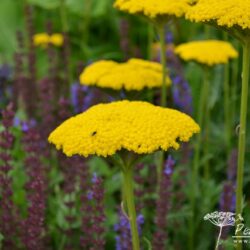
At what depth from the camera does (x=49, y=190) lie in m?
2.34

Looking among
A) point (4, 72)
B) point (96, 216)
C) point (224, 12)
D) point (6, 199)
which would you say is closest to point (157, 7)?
point (224, 12)

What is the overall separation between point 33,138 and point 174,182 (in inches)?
23.8

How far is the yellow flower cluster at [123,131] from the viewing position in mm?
1298

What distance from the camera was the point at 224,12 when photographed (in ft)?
4.77

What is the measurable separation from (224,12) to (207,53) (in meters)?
A: 0.66

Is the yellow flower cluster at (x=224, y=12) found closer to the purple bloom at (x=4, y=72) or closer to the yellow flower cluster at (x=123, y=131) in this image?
the yellow flower cluster at (x=123, y=131)

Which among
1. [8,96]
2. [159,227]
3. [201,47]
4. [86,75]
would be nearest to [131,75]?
[86,75]

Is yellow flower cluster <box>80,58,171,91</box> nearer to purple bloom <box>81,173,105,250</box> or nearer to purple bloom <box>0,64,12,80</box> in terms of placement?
purple bloom <box>81,173,105,250</box>

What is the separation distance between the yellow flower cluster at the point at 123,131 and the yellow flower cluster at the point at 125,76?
18.8 inches

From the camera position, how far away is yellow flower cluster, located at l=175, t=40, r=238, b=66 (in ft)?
6.87

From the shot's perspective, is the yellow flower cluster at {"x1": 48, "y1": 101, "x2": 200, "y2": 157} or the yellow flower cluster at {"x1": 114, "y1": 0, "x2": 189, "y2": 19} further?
the yellow flower cluster at {"x1": 114, "y1": 0, "x2": 189, "y2": 19}

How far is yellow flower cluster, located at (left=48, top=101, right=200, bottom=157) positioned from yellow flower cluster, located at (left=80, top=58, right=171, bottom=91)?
0.48 meters

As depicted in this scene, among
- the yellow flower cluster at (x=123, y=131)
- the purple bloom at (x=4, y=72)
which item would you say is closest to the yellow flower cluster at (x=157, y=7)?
the yellow flower cluster at (x=123, y=131)

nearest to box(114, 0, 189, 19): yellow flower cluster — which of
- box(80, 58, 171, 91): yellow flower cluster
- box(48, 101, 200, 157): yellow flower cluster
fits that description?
box(80, 58, 171, 91): yellow flower cluster
